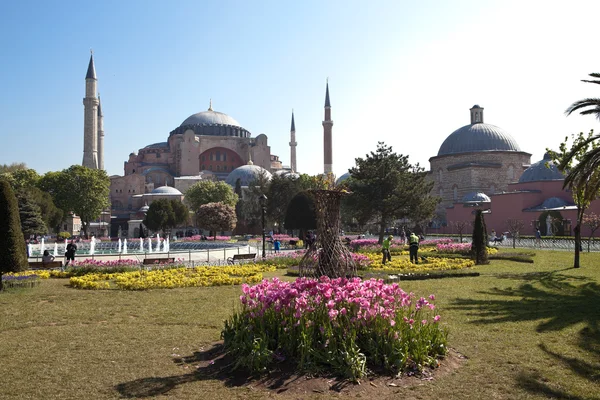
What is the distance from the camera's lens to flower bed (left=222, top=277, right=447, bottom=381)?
4.89 metres

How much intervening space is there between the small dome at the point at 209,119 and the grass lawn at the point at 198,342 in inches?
2607

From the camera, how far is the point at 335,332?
199 inches

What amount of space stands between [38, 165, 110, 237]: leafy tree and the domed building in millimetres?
29732

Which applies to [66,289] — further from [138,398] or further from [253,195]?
[253,195]

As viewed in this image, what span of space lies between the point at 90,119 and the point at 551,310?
166ft

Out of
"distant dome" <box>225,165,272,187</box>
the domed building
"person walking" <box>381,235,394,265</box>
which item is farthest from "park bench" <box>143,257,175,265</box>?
"distant dome" <box>225,165,272,187</box>

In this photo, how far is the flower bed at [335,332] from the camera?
4.89 metres

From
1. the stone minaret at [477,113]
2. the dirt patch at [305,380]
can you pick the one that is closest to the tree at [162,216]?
the stone minaret at [477,113]

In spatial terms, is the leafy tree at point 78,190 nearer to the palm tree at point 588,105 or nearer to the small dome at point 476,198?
the small dome at point 476,198

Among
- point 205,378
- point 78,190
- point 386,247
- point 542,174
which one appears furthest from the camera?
point 78,190

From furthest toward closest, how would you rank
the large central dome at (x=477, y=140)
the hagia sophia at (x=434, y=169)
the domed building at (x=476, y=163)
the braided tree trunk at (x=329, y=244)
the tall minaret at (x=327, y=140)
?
1. the tall minaret at (x=327, y=140)
2. the large central dome at (x=477, y=140)
3. the domed building at (x=476, y=163)
4. the hagia sophia at (x=434, y=169)
5. the braided tree trunk at (x=329, y=244)

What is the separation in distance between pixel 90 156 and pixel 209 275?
144ft

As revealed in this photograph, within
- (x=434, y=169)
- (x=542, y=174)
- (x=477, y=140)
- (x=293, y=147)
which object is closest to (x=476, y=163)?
(x=477, y=140)

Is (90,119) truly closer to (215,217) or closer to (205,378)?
(215,217)
